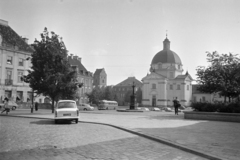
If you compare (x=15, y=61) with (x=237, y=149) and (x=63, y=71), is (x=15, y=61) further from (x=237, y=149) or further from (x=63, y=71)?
(x=237, y=149)

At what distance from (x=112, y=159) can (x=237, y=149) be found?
156 inches

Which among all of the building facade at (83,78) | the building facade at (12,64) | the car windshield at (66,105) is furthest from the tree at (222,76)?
the building facade at (83,78)

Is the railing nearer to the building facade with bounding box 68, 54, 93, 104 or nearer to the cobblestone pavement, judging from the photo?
the building facade with bounding box 68, 54, 93, 104

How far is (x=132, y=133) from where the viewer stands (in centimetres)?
1140

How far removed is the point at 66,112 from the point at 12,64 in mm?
35936

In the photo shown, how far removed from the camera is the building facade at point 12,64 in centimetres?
4569

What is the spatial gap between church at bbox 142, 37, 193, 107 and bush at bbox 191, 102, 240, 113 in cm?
6255

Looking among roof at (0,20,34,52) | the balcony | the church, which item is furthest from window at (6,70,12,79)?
the church

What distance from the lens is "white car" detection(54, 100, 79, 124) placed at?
1602 centimetres

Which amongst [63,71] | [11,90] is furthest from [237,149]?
[11,90]

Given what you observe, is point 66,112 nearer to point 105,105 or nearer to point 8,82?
point 8,82

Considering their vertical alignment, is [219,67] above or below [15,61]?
below

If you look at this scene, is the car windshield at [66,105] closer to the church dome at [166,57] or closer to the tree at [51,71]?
the tree at [51,71]

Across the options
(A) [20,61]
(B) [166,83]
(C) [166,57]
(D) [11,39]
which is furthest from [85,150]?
(C) [166,57]
